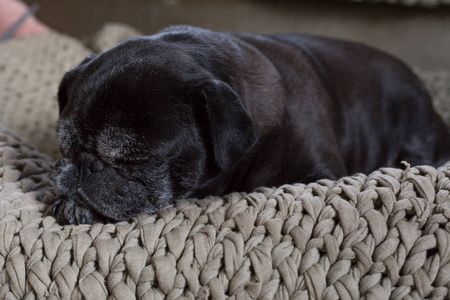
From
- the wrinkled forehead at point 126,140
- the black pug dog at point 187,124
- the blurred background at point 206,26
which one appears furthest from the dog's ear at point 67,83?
the blurred background at point 206,26

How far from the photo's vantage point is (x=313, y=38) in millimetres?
1619

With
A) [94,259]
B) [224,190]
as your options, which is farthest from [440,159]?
[94,259]

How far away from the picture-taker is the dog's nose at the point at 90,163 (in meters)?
0.98

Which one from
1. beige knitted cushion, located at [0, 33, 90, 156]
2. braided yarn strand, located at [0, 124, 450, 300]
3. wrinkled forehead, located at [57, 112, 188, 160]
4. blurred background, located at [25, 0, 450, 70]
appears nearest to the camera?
braided yarn strand, located at [0, 124, 450, 300]

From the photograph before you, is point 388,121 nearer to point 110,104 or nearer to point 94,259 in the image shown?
point 110,104

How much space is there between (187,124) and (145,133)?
0.08 metres

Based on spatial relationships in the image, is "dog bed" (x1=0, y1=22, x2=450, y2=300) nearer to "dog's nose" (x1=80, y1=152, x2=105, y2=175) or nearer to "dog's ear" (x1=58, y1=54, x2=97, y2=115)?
"dog's nose" (x1=80, y1=152, x2=105, y2=175)

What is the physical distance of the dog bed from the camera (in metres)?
0.77

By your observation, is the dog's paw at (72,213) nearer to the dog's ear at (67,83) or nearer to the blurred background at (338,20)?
the dog's ear at (67,83)

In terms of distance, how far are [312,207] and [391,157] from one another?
2.59 ft

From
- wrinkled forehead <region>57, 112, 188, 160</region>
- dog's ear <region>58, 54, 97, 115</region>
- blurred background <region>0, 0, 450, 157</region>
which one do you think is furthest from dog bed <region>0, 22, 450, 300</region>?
blurred background <region>0, 0, 450, 157</region>

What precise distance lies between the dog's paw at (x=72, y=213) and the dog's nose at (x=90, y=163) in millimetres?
63

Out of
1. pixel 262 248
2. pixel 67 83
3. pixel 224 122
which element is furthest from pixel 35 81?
pixel 262 248

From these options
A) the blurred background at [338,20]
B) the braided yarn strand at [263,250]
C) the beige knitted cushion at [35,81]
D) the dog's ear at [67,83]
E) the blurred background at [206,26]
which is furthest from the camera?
the blurred background at [338,20]
